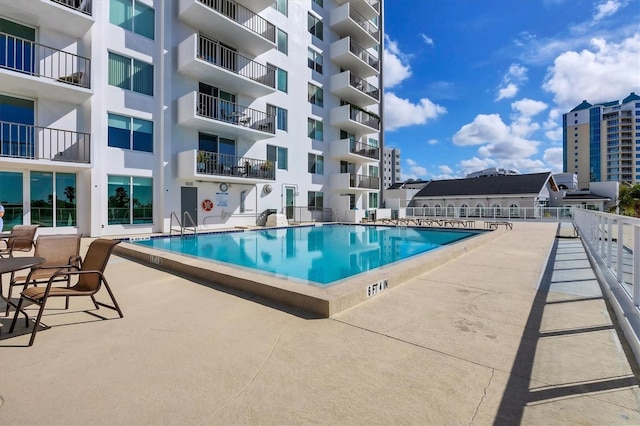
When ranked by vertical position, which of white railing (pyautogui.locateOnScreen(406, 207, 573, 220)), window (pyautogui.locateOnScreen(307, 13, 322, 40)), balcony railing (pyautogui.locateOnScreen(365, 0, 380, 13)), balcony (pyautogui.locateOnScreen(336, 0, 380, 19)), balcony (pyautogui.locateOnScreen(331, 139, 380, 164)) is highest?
balcony railing (pyautogui.locateOnScreen(365, 0, 380, 13))

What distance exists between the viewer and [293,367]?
258cm

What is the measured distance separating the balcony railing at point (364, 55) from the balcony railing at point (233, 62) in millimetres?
9146

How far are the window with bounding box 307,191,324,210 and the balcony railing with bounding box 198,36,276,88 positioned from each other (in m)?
7.87

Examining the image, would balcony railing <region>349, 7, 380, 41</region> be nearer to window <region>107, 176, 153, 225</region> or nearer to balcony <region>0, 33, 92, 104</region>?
balcony <region>0, 33, 92, 104</region>

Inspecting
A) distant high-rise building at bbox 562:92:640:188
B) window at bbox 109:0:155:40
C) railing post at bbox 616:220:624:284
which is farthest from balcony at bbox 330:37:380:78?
distant high-rise building at bbox 562:92:640:188

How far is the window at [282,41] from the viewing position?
64.9 feet

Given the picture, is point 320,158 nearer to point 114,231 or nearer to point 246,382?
point 114,231

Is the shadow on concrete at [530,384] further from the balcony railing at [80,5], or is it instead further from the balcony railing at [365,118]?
the balcony railing at [365,118]

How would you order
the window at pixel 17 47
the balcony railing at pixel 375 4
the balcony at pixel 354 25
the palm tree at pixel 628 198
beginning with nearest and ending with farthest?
the window at pixel 17 47 → the balcony at pixel 354 25 → the balcony railing at pixel 375 4 → the palm tree at pixel 628 198

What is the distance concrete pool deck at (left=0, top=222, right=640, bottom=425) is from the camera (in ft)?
6.67

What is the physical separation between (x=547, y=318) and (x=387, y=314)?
190 centimetres

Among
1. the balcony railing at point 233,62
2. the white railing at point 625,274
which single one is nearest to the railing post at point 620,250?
the white railing at point 625,274

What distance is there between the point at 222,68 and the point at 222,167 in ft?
15.5

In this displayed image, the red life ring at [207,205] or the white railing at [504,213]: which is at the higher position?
the red life ring at [207,205]
